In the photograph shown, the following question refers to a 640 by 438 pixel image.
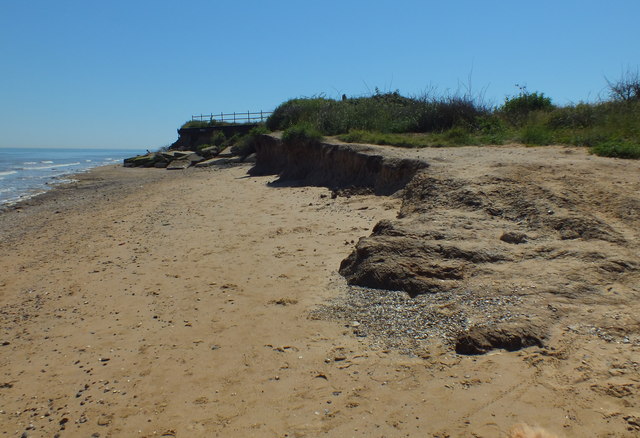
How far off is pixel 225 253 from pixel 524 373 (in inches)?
187

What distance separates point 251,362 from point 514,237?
2895 mm

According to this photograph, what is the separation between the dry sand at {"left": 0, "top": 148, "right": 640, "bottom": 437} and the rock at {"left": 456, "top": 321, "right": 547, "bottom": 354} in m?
0.09

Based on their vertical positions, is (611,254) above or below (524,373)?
above

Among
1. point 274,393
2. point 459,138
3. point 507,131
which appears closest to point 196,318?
point 274,393

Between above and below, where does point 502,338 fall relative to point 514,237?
below

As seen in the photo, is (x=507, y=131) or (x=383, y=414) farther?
(x=507, y=131)

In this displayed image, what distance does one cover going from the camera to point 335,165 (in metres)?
12.6

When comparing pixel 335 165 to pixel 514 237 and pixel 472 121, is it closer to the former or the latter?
pixel 472 121

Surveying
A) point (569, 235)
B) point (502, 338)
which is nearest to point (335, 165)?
point (569, 235)

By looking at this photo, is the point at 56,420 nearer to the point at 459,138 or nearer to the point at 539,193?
the point at 539,193

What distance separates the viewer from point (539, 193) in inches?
233

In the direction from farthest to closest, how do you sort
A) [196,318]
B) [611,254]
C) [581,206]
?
[581,206], [196,318], [611,254]

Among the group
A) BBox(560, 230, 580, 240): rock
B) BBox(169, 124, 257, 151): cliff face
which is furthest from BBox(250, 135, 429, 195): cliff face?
BBox(169, 124, 257, 151): cliff face

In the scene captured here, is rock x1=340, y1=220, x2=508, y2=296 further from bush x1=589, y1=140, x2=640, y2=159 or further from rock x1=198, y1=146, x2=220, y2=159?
rock x1=198, y1=146, x2=220, y2=159
